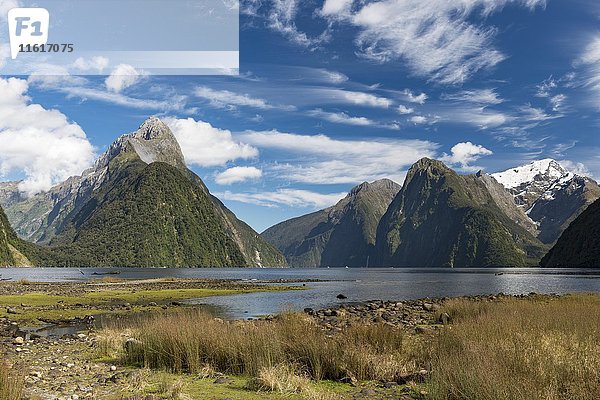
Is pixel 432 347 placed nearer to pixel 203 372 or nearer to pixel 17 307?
pixel 203 372

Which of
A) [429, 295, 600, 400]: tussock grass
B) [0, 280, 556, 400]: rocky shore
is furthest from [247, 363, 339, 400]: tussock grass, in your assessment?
[429, 295, 600, 400]: tussock grass

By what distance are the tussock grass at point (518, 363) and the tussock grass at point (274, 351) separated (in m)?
1.88

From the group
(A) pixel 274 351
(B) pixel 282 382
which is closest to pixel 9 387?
(B) pixel 282 382

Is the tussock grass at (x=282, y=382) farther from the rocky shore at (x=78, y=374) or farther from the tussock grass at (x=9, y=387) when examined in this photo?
the tussock grass at (x=9, y=387)

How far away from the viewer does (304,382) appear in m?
14.0

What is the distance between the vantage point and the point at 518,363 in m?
12.3

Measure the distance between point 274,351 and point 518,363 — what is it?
762 centimetres

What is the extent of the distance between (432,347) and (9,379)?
1267cm

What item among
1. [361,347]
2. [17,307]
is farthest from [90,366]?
[17,307]

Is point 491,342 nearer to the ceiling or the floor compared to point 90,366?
nearer to the ceiling

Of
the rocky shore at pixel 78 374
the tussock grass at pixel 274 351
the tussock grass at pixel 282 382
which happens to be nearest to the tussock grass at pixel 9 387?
the rocky shore at pixel 78 374

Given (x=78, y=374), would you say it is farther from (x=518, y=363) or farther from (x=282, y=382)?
(x=518, y=363)

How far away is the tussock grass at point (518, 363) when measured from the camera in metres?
10.1

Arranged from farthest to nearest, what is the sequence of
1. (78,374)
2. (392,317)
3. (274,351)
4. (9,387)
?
1. (392,317)
2. (78,374)
3. (274,351)
4. (9,387)
